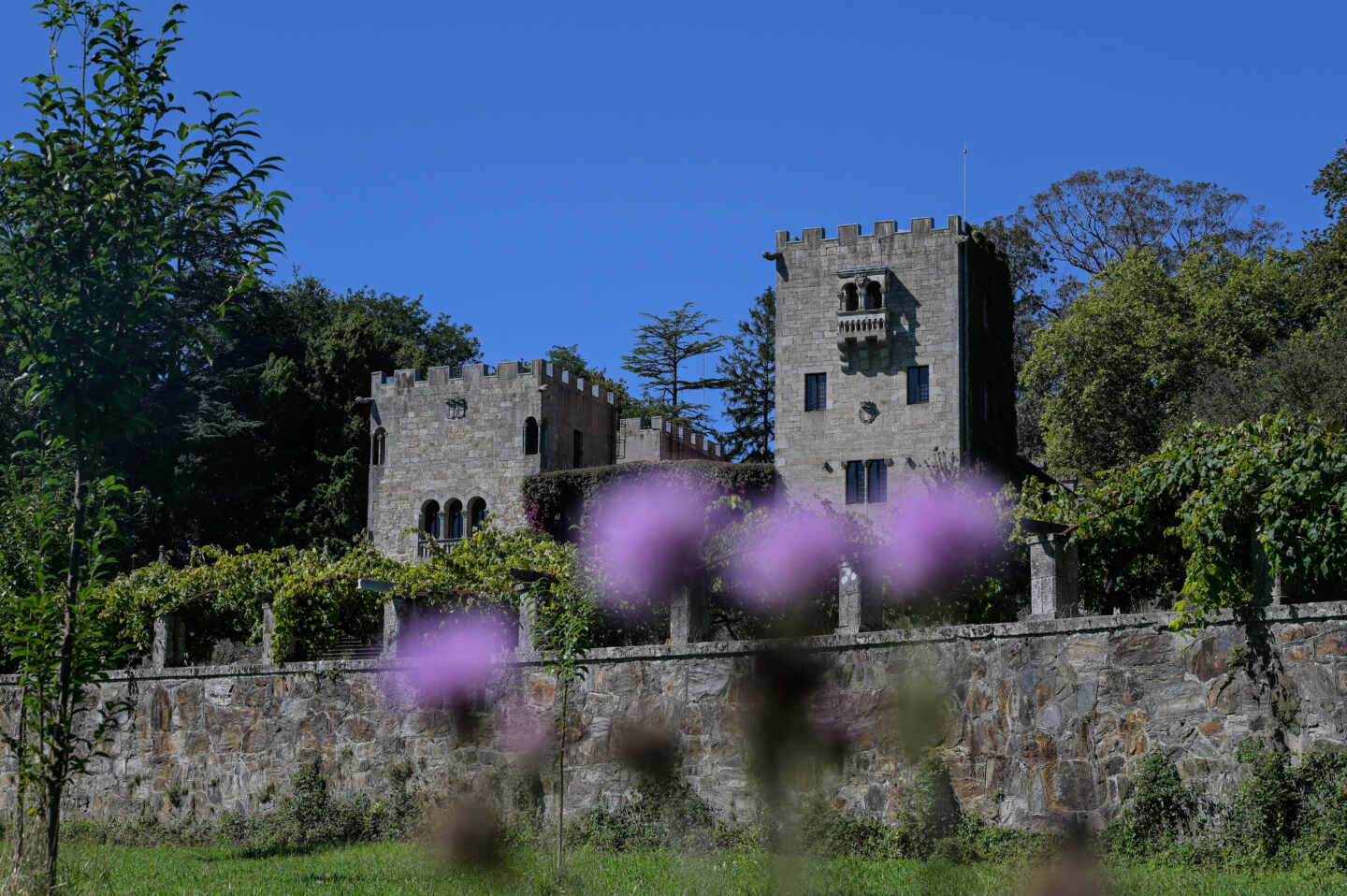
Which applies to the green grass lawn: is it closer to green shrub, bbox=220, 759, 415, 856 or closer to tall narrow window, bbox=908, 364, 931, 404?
green shrub, bbox=220, 759, 415, 856

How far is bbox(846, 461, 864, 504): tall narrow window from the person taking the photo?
134 feet

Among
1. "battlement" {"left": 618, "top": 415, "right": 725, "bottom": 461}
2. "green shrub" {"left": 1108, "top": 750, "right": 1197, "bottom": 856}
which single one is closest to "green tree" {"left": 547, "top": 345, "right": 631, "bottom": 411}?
"battlement" {"left": 618, "top": 415, "right": 725, "bottom": 461}

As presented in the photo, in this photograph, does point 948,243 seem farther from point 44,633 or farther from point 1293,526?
point 44,633

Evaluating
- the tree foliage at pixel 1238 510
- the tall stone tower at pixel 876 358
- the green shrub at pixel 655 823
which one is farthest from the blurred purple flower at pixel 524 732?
the tall stone tower at pixel 876 358

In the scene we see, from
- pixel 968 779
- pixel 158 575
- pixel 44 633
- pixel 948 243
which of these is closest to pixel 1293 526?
pixel 968 779

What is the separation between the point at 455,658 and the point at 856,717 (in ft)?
20.1

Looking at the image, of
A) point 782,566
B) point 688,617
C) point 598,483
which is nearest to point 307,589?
point 688,617

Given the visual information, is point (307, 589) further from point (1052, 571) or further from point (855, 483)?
point (855, 483)

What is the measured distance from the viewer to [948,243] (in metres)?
41.0

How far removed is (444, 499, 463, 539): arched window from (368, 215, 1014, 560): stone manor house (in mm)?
39

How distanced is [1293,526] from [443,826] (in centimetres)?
909

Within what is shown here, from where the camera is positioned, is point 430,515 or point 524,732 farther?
point 430,515

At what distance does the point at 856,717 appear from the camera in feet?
55.9

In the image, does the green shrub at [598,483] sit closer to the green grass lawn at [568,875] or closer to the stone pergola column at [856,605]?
the stone pergola column at [856,605]
